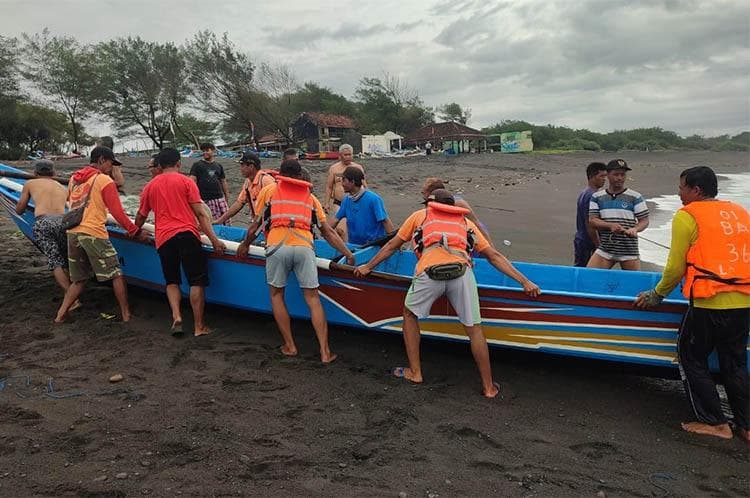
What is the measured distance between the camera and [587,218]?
4.81 m

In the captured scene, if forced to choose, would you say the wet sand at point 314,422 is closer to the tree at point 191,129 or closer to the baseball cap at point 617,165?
the baseball cap at point 617,165

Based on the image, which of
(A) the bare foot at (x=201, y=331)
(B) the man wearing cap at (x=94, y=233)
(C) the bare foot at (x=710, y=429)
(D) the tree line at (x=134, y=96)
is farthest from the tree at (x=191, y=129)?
(C) the bare foot at (x=710, y=429)

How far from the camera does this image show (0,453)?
2668 millimetres

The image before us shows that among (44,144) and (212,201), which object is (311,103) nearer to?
(44,144)

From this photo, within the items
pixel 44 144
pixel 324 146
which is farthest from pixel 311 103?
pixel 44 144

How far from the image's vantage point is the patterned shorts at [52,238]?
507 cm

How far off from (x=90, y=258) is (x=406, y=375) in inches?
126

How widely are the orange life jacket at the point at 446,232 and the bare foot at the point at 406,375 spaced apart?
0.90 meters

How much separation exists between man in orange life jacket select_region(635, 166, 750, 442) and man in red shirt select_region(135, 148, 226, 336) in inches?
142

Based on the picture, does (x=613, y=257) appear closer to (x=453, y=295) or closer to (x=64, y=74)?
(x=453, y=295)

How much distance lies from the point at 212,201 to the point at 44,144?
3343 cm

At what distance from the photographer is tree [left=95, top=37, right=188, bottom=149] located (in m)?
33.6

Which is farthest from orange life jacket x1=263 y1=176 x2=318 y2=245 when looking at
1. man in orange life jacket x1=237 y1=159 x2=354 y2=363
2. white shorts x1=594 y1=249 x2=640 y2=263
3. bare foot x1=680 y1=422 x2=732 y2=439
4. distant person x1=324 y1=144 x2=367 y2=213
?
bare foot x1=680 y1=422 x2=732 y2=439

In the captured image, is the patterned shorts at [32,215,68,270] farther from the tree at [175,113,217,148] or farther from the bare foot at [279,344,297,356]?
the tree at [175,113,217,148]
